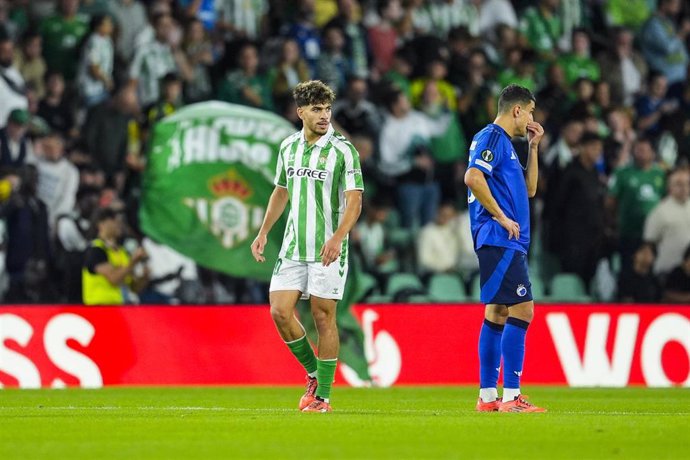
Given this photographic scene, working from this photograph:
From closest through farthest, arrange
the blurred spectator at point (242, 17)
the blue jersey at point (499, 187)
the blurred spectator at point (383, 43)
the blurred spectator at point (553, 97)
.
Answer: the blue jersey at point (499, 187) → the blurred spectator at point (553, 97) → the blurred spectator at point (242, 17) → the blurred spectator at point (383, 43)

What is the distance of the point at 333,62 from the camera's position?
20.2m

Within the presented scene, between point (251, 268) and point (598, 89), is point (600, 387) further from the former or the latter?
point (598, 89)

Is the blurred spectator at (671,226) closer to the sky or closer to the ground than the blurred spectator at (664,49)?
closer to the ground

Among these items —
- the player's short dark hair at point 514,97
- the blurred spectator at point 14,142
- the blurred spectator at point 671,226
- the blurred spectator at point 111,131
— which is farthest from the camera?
the blurred spectator at point 671,226

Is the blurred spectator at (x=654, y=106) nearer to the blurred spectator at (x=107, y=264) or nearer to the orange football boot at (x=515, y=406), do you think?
the blurred spectator at (x=107, y=264)

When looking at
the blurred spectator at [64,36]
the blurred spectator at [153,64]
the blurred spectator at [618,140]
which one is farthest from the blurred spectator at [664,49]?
the blurred spectator at [64,36]

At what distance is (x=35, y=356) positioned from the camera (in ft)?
53.2

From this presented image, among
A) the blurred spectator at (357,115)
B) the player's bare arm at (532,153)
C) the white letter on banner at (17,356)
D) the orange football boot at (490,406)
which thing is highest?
the blurred spectator at (357,115)

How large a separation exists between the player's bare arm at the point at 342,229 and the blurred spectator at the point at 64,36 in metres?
9.12

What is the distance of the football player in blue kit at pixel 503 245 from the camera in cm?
1112

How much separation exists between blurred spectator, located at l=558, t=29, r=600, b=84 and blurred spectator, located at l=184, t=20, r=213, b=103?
17.3ft

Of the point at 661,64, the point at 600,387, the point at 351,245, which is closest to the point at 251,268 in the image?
the point at 351,245

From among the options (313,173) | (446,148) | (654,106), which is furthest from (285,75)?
(313,173)

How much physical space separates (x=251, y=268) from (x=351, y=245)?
1.43 metres
